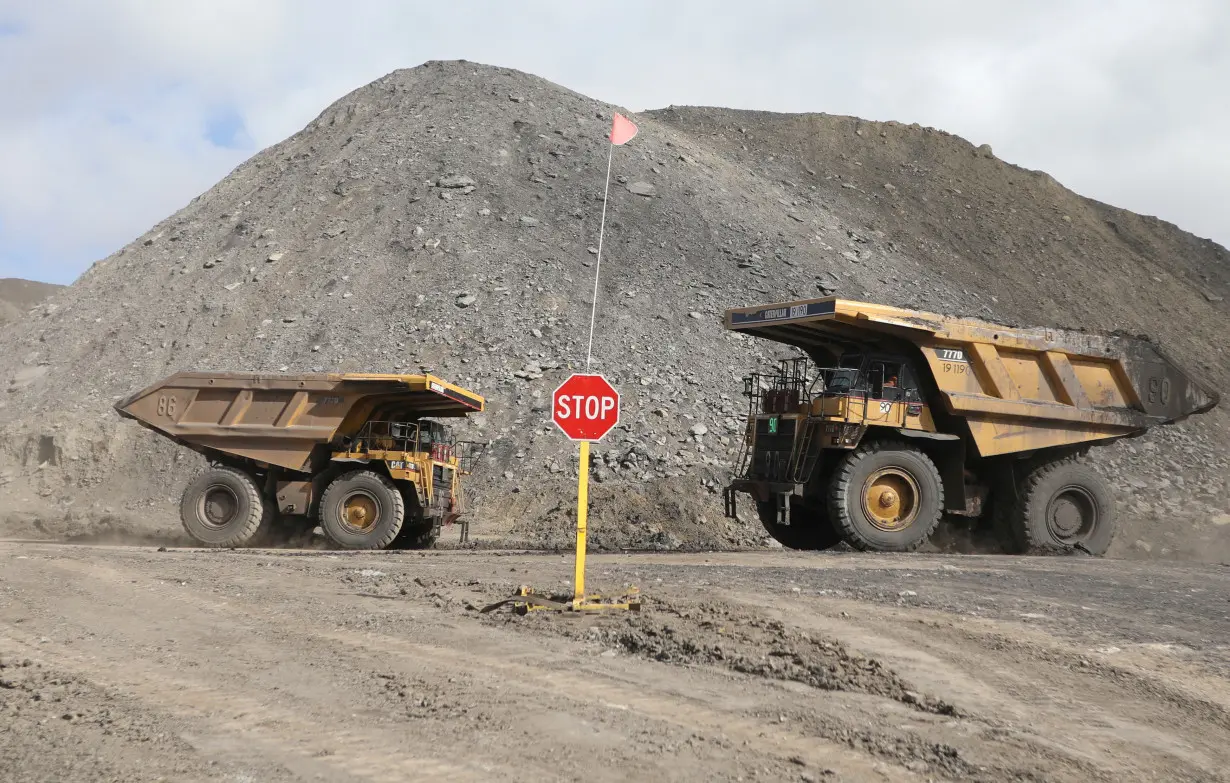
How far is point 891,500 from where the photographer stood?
14.0 m

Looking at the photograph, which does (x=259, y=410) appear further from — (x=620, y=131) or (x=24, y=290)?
(x=24, y=290)

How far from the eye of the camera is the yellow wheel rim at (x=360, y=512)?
51.5ft

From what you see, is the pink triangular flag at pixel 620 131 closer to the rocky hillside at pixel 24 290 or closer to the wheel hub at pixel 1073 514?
the wheel hub at pixel 1073 514

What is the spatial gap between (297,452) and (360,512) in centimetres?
129

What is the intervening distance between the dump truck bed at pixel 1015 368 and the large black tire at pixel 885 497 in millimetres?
966

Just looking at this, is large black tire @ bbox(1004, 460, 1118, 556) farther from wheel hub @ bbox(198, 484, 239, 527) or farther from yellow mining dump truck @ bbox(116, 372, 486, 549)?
wheel hub @ bbox(198, 484, 239, 527)

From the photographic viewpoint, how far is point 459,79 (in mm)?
43750

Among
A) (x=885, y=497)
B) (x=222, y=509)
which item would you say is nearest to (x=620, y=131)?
(x=885, y=497)

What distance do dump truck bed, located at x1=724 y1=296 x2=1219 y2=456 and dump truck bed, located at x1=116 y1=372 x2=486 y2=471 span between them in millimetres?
5689

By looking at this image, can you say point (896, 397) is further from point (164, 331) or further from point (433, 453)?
point (164, 331)

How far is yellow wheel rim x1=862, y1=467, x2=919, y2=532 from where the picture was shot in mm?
13938

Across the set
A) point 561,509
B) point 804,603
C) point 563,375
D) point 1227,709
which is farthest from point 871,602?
point 563,375

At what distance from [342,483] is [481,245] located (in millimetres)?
16852

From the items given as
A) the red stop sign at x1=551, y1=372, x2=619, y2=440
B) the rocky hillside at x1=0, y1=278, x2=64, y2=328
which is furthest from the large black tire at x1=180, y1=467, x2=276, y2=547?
the rocky hillside at x1=0, y1=278, x2=64, y2=328
